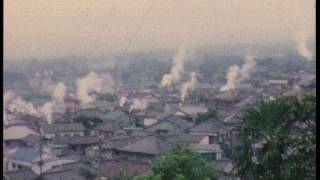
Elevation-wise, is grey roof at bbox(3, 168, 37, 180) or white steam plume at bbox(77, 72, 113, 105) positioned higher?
white steam plume at bbox(77, 72, 113, 105)

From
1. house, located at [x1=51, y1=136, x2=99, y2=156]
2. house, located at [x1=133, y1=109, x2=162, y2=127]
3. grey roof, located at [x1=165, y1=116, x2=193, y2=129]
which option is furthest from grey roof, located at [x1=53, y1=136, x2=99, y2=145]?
grey roof, located at [x1=165, y1=116, x2=193, y2=129]

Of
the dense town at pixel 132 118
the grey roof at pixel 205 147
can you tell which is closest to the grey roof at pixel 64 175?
the dense town at pixel 132 118

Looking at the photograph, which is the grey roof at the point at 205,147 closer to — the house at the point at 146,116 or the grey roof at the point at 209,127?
the grey roof at the point at 209,127

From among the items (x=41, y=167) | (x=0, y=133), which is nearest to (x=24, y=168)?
(x=41, y=167)

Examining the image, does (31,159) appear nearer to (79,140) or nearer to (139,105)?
(79,140)

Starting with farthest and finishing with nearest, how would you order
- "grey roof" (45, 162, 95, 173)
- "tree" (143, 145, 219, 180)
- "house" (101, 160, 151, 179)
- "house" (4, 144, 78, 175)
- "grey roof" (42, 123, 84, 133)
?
"house" (4, 144, 78, 175) → "grey roof" (45, 162, 95, 173) → "house" (101, 160, 151, 179) → "grey roof" (42, 123, 84, 133) → "tree" (143, 145, 219, 180)

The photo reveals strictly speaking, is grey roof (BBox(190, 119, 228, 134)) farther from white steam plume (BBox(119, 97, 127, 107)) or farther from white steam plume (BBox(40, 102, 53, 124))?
white steam plume (BBox(40, 102, 53, 124))

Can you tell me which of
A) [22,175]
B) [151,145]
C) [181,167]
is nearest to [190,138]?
[151,145]
